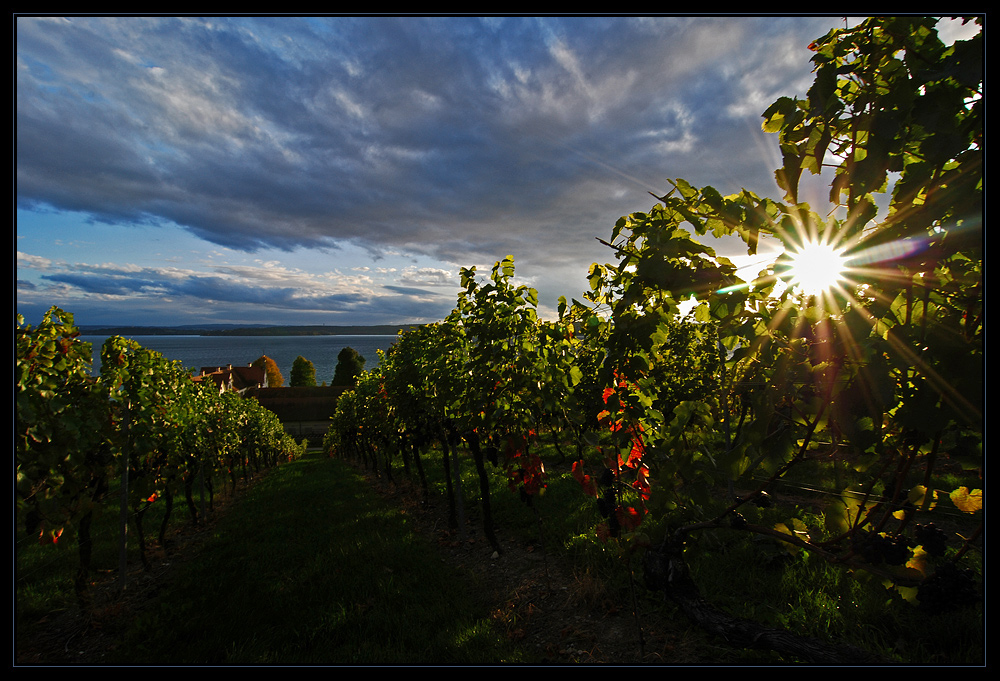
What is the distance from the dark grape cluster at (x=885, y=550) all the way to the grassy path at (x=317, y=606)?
10.6 feet

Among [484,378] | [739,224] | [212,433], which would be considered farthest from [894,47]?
[212,433]

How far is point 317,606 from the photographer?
491cm

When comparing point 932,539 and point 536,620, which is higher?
point 932,539

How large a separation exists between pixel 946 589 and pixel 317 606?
5542 mm

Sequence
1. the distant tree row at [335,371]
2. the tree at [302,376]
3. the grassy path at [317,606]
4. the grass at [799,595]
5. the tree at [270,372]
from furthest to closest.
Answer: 1. the tree at [270,372]
2. the tree at [302,376]
3. the distant tree row at [335,371]
4. the grassy path at [317,606]
5. the grass at [799,595]

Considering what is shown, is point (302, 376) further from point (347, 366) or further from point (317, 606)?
point (317, 606)

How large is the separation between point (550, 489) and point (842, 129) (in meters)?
8.74

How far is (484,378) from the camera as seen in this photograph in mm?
5699

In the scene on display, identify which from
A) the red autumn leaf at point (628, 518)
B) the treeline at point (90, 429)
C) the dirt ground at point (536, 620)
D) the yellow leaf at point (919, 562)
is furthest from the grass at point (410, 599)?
the treeline at point (90, 429)

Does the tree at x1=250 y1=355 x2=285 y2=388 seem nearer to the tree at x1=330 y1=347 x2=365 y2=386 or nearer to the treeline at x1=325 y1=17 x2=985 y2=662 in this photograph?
the tree at x1=330 y1=347 x2=365 y2=386

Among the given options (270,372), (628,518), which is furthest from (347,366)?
(628,518)

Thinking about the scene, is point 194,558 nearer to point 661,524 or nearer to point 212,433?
point 212,433

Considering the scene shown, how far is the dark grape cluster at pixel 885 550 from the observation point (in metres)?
1.57

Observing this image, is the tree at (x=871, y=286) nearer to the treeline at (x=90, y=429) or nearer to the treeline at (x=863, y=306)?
the treeline at (x=863, y=306)
